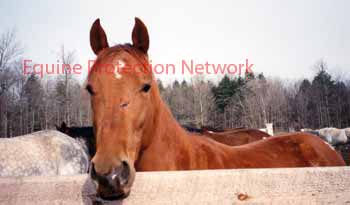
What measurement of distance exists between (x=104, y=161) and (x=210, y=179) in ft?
2.05

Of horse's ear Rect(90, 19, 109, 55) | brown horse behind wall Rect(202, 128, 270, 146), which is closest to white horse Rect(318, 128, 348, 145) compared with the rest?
brown horse behind wall Rect(202, 128, 270, 146)

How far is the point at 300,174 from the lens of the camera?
1263mm

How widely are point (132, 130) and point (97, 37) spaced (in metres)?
1.12

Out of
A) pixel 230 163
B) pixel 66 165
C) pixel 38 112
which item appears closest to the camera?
pixel 230 163

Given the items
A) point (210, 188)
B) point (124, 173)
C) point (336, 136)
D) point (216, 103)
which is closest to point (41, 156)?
point (124, 173)

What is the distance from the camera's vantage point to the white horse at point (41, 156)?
500 cm

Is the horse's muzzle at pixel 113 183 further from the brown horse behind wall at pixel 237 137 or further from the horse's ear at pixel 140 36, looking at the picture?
the brown horse behind wall at pixel 237 137

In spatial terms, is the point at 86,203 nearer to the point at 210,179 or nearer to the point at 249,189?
the point at 210,179

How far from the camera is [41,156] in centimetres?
544

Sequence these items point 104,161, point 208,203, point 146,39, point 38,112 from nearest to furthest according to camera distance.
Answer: point 208,203 < point 104,161 < point 146,39 < point 38,112

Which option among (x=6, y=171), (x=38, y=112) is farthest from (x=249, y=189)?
(x=38, y=112)

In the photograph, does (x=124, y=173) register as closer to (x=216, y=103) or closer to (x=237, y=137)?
(x=237, y=137)

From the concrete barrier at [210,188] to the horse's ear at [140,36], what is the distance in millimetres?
1395

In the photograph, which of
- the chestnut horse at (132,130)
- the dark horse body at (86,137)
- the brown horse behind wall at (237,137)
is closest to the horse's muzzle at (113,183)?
the chestnut horse at (132,130)
